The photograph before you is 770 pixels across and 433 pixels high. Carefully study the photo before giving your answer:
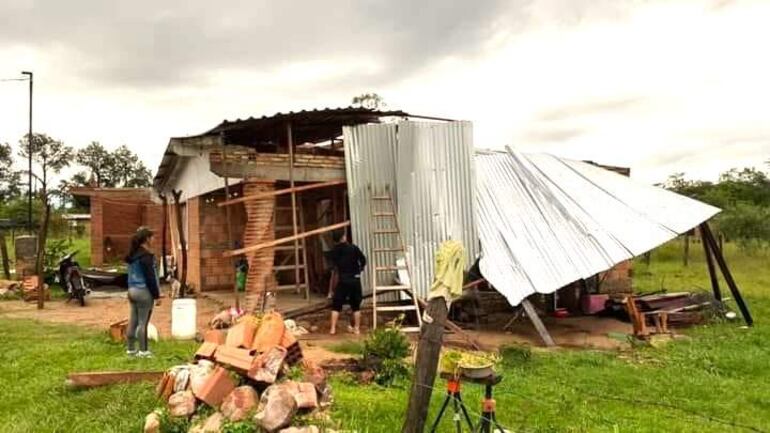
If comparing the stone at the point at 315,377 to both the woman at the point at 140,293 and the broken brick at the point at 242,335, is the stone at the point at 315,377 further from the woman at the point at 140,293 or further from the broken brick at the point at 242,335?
the woman at the point at 140,293

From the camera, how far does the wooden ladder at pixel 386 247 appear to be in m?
10.8

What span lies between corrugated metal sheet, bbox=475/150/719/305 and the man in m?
2.01

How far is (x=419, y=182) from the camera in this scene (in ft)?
36.5

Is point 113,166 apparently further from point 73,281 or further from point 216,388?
point 216,388

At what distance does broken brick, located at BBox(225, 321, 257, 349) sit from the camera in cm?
603

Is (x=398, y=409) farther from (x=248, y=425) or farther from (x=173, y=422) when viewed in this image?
(x=173, y=422)

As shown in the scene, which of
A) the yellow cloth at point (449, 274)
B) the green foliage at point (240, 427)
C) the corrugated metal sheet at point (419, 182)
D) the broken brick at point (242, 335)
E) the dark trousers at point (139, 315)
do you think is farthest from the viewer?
the corrugated metal sheet at point (419, 182)

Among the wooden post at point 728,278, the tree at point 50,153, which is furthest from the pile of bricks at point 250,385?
the tree at point 50,153

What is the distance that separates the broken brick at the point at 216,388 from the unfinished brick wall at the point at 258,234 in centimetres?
523

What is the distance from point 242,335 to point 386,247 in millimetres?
5287

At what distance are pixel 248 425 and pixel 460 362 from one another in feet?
5.82

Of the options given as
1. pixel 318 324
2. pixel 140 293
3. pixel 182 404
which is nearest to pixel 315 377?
pixel 182 404

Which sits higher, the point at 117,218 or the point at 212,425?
the point at 117,218

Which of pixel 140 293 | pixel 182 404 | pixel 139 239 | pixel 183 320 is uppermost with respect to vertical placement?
pixel 139 239
